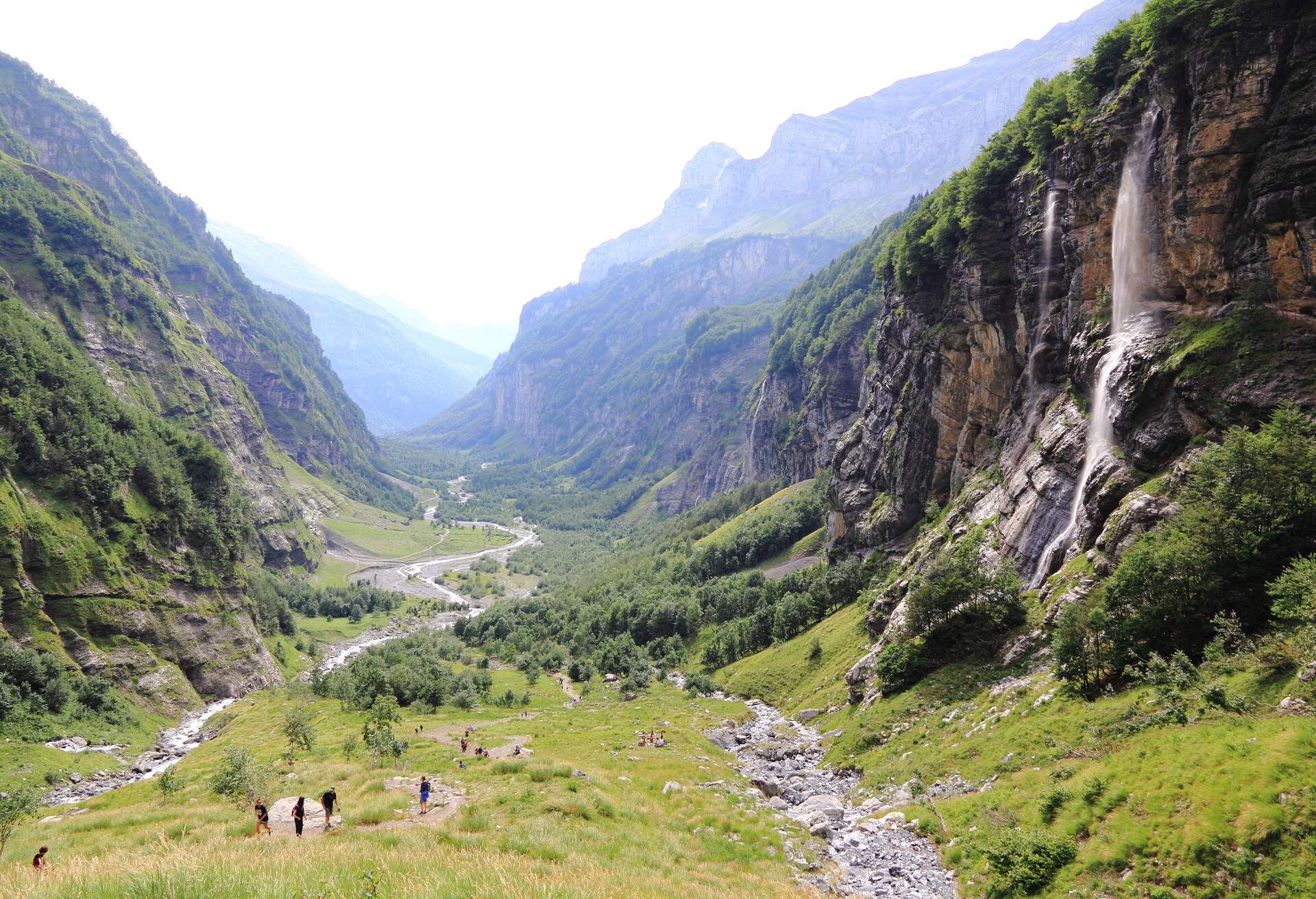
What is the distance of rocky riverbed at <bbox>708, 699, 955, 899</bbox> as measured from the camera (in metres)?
21.0

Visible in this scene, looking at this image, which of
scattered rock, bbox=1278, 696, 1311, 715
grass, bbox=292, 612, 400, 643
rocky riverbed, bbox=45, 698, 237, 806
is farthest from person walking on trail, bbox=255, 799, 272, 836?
grass, bbox=292, 612, 400, 643

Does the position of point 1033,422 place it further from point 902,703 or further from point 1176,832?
point 1176,832

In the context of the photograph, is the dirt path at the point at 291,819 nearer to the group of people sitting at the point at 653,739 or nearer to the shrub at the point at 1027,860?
the shrub at the point at 1027,860

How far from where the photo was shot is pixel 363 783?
29.8 meters

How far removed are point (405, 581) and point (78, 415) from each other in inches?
4757

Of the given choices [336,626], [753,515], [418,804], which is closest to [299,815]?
[418,804]

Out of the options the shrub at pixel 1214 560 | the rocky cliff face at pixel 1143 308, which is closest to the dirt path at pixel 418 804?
the shrub at pixel 1214 560

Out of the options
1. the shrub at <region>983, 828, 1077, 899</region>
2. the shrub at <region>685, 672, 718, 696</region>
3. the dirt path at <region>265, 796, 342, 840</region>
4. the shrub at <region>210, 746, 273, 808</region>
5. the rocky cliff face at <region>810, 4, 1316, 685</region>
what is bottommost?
the shrub at <region>685, 672, 718, 696</region>

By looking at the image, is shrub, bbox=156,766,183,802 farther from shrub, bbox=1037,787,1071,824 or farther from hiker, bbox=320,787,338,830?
shrub, bbox=1037,787,1071,824

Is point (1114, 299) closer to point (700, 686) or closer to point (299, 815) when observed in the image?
point (299, 815)

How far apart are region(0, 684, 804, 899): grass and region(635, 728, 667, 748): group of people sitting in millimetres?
1003

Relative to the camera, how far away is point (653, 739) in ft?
161

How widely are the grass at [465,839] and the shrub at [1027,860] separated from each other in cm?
670

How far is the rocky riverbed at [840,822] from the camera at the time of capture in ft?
68.8
